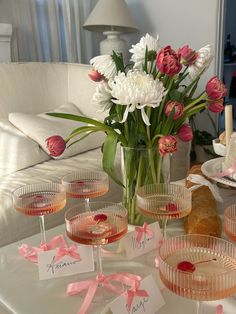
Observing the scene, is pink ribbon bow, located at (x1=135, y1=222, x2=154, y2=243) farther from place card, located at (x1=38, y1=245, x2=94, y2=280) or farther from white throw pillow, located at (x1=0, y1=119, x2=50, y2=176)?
white throw pillow, located at (x1=0, y1=119, x2=50, y2=176)

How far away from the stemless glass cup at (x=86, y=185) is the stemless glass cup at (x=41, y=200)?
43 mm

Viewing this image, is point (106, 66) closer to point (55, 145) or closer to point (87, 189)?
point (55, 145)

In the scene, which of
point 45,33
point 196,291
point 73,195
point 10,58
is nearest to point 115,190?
point 73,195

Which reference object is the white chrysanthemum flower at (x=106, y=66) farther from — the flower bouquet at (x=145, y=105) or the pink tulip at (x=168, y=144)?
the pink tulip at (x=168, y=144)

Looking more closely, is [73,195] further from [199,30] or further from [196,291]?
[199,30]

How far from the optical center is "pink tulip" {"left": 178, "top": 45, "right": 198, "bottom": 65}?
2.76 feet


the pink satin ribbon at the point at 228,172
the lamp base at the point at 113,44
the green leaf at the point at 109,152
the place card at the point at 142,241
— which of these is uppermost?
the lamp base at the point at 113,44

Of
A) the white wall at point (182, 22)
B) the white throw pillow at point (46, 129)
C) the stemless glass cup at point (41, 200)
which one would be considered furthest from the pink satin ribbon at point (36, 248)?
the white wall at point (182, 22)

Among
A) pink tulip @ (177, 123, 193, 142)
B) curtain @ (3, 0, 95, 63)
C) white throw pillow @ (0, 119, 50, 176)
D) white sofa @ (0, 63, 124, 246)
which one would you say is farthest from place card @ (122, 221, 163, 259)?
curtain @ (3, 0, 95, 63)

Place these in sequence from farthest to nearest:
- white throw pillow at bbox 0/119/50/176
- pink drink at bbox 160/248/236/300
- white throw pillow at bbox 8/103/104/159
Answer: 1. white throw pillow at bbox 8/103/104/159
2. white throw pillow at bbox 0/119/50/176
3. pink drink at bbox 160/248/236/300

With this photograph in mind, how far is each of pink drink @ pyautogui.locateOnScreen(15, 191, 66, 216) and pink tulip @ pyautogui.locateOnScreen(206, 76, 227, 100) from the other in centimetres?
45

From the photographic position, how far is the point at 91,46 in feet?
10.5

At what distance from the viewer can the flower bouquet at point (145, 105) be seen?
80cm

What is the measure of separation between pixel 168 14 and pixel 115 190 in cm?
196
